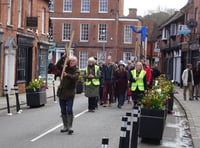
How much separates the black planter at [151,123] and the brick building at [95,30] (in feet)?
166

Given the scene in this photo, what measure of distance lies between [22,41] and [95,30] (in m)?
33.9

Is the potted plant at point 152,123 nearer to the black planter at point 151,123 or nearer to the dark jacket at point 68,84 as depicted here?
the black planter at point 151,123

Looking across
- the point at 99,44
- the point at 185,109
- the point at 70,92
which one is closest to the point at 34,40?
the point at 185,109

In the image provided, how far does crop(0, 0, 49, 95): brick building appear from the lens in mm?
25719

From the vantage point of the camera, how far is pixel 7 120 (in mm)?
14977

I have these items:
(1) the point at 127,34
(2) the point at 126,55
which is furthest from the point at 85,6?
(2) the point at 126,55

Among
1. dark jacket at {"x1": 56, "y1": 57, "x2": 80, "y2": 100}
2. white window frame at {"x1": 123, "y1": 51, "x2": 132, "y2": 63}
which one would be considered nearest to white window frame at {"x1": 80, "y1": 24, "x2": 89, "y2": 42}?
white window frame at {"x1": 123, "y1": 51, "x2": 132, "y2": 63}

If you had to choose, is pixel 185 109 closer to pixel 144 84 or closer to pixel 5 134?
pixel 144 84

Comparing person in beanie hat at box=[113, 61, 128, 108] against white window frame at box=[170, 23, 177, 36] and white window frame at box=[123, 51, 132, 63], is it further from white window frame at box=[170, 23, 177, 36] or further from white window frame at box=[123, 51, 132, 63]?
white window frame at box=[123, 51, 132, 63]

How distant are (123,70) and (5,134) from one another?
9.36m

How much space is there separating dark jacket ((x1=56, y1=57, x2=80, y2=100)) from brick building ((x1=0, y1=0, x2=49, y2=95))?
44.1ft

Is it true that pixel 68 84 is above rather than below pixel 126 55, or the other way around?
below

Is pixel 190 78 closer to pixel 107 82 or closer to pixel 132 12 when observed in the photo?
pixel 107 82

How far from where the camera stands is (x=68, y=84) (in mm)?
12219
